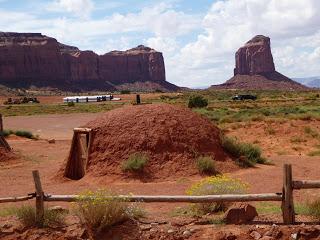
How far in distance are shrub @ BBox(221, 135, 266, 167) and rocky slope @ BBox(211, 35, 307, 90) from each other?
143 meters

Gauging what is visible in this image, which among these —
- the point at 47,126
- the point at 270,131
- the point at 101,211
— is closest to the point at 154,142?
the point at 101,211

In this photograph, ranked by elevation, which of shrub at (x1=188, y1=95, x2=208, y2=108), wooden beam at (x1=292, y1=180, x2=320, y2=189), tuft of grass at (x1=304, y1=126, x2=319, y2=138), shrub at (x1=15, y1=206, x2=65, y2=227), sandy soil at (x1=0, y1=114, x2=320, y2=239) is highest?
shrub at (x1=188, y1=95, x2=208, y2=108)

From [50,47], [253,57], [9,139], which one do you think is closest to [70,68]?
[50,47]

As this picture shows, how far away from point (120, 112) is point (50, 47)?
14518 centimetres

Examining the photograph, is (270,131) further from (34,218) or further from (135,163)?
(34,218)

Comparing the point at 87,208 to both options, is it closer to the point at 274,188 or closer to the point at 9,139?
the point at 274,188

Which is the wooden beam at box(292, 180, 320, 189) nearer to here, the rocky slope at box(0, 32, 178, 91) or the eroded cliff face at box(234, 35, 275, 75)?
the rocky slope at box(0, 32, 178, 91)

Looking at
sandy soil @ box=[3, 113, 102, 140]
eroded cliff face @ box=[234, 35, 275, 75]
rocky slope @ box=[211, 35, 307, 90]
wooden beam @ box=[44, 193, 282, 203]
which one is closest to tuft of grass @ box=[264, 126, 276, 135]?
sandy soil @ box=[3, 113, 102, 140]

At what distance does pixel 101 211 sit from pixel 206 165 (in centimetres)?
681

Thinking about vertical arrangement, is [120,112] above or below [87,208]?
above

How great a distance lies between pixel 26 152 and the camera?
23.2 meters

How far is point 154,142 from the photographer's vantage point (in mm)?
15656

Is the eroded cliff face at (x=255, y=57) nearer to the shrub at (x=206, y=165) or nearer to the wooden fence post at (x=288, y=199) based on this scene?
the shrub at (x=206, y=165)

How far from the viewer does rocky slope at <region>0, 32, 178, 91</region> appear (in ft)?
476
